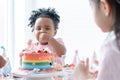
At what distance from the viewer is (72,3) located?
1824 millimetres

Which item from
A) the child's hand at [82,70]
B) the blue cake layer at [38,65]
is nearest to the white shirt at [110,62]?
the child's hand at [82,70]

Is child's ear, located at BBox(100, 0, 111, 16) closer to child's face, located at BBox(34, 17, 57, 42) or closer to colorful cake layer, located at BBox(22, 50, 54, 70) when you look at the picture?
colorful cake layer, located at BBox(22, 50, 54, 70)

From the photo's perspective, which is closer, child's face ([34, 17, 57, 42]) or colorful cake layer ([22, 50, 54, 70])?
colorful cake layer ([22, 50, 54, 70])

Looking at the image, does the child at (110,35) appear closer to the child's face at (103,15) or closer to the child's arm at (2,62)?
the child's face at (103,15)

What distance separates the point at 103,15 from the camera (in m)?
0.82

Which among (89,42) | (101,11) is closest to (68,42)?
(89,42)

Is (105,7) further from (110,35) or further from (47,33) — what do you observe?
(47,33)

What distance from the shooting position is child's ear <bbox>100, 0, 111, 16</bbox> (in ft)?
2.52

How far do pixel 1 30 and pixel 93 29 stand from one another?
0.65 m

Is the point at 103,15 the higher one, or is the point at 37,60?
the point at 103,15

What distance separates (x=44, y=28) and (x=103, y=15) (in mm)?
483

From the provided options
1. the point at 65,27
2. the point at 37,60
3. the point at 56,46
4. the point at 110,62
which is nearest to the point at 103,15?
the point at 110,62

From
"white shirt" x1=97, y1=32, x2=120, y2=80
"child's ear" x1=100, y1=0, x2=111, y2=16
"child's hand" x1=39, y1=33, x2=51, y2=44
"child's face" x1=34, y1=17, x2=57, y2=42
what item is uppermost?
"child's ear" x1=100, y1=0, x2=111, y2=16

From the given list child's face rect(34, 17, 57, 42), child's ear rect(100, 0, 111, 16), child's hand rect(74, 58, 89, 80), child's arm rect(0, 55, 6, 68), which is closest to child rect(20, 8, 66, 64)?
child's face rect(34, 17, 57, 42)
